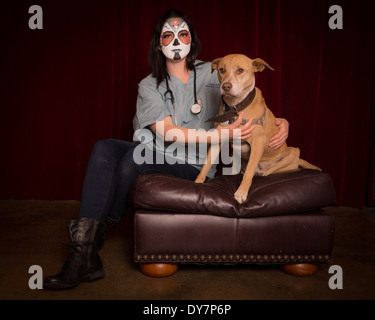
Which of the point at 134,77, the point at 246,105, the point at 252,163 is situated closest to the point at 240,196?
the point at 252,163

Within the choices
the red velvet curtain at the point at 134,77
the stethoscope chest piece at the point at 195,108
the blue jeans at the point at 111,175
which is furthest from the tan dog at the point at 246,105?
the red velvet curtain at the point at 134,77

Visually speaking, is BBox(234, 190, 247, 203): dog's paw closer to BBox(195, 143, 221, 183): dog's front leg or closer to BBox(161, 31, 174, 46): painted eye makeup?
BBox(195, 143, 221, 183): dog's front leg

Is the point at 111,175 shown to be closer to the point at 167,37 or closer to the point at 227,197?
the point at 227,197

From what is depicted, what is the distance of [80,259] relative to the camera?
1.67 meters

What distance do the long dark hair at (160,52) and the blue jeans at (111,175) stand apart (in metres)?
0.49

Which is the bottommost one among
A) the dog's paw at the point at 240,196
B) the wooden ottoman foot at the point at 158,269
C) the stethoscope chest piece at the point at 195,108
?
the wooden ottoman foot at the point at 158,269

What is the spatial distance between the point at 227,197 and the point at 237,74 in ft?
2.23

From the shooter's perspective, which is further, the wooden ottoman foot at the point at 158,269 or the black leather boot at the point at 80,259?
the wooden ottoman foot at the point at 158,269

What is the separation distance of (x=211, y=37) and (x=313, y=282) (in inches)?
86.3

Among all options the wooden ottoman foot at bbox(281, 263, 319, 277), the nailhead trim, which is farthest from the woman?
the wooden ottoman foot at bbox(281, 263, 319, 277)

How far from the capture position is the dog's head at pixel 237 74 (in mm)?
1896

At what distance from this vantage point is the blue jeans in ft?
5.74

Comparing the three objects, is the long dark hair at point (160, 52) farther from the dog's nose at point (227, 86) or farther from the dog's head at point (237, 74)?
the dog's nose at point (227, 86)
